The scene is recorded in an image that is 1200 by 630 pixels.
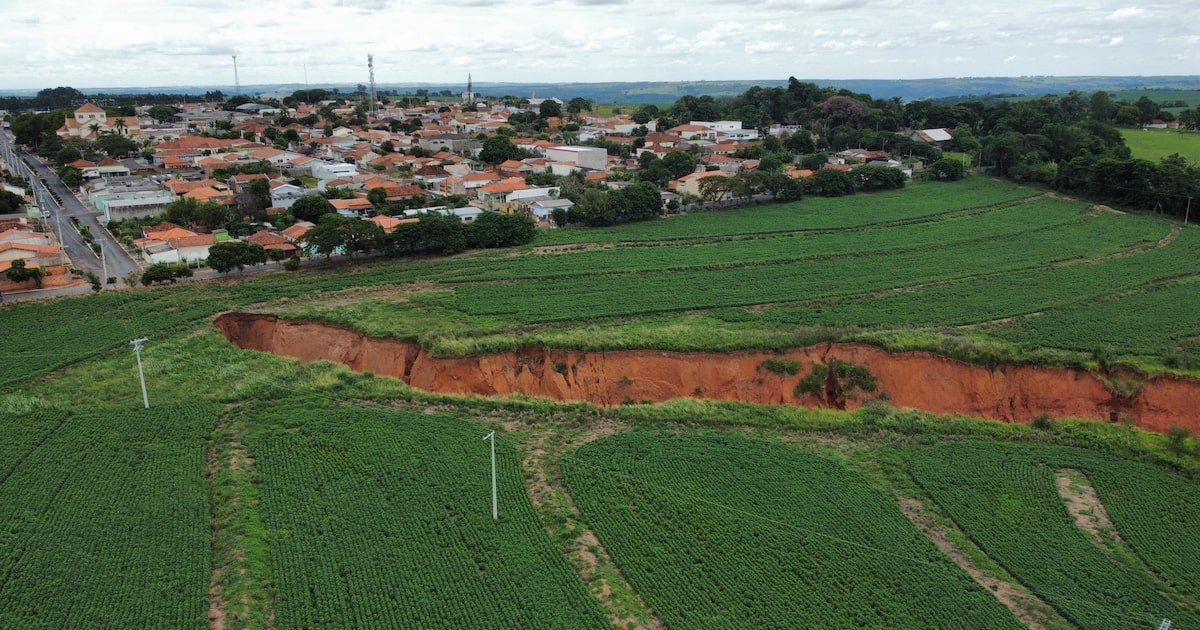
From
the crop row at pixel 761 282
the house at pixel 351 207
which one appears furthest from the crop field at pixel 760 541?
the house at pixel 351 207

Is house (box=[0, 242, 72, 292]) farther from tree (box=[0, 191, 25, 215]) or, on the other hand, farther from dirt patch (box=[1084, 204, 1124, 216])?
dirt patch (box=[1084, 204, 1124, 216])

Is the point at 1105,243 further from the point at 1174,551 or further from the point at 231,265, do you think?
the point at 231,265

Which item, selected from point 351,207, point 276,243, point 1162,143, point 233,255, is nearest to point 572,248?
point 276,243

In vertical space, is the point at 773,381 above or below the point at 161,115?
below

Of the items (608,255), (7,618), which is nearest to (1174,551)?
(7,618)

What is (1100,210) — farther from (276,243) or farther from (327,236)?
(276,243)

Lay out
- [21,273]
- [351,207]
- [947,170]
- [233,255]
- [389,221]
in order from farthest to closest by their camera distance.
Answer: [947,170], [351,207], [389,221], [233,255], [21,273]

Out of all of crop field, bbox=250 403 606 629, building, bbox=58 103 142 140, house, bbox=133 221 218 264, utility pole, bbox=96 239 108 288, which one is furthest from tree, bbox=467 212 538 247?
building, bbox=58 103 142 140
